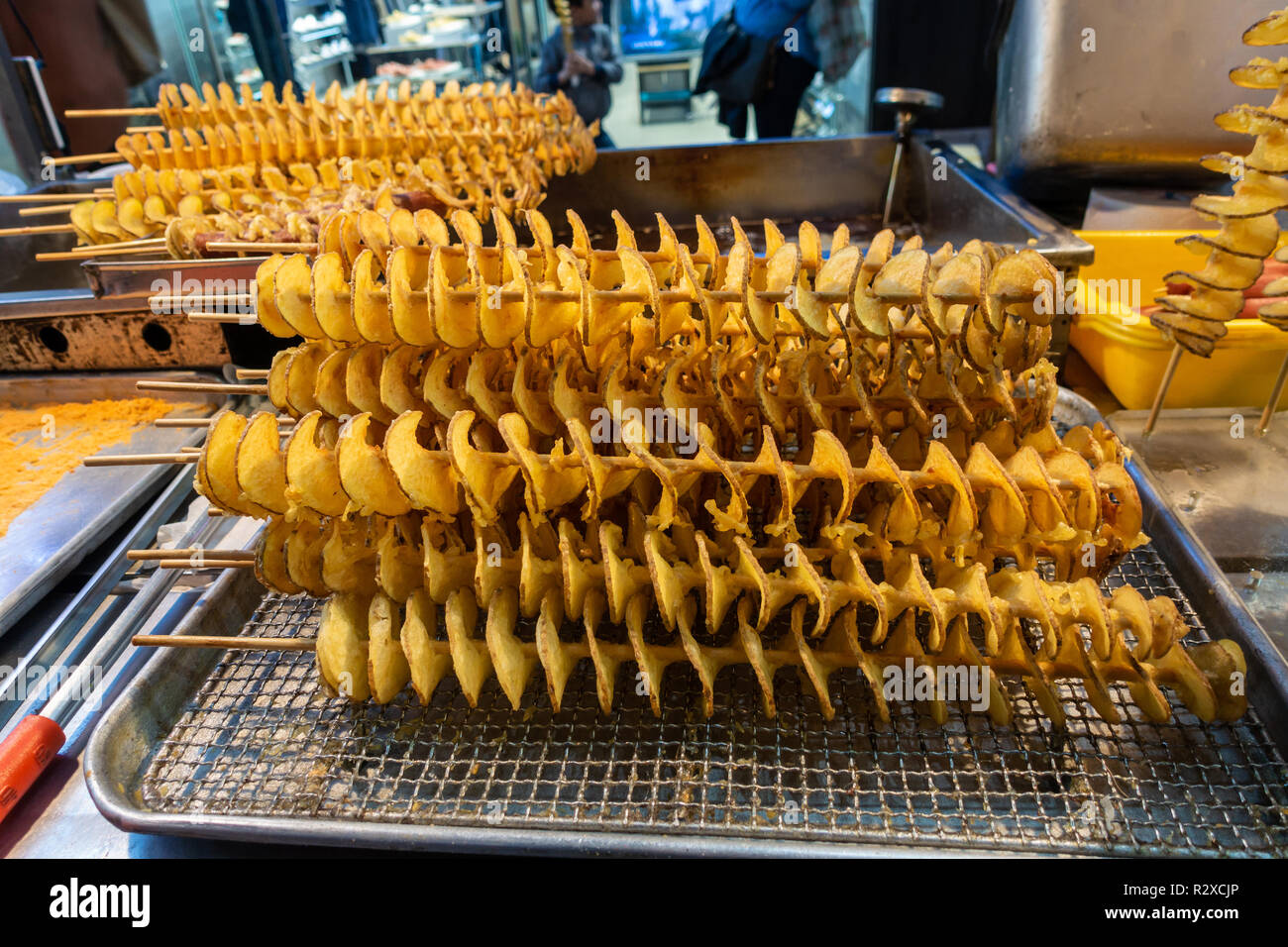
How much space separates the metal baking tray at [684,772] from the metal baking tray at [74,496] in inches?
26.1

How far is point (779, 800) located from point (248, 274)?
2.25 m

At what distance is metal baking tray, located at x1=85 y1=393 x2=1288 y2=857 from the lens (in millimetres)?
1276

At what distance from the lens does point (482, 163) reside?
3486 millimetres

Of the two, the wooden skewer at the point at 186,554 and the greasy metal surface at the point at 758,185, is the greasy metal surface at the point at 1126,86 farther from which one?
the wooden skewer at the point at 186,554

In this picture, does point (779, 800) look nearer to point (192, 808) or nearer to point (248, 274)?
point (192, 808)

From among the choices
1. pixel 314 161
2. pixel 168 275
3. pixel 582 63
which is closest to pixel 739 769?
pixel 168 275

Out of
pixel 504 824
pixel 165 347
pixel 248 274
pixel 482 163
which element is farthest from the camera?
pixel 482 163

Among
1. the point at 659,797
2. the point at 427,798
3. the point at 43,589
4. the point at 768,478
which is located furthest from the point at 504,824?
the point at 43,589

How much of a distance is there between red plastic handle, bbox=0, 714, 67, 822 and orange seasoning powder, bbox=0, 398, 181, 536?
1036 millimetres

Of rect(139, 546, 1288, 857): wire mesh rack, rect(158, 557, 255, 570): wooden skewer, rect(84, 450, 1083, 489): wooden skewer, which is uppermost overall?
rect(84, 450, 1083, 489): wooden skewer

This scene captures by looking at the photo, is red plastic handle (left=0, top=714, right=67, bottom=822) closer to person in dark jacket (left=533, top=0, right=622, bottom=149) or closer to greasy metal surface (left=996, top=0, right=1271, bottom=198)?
greasy metal surface (left=996, top=0, right=1271, bottom=198)

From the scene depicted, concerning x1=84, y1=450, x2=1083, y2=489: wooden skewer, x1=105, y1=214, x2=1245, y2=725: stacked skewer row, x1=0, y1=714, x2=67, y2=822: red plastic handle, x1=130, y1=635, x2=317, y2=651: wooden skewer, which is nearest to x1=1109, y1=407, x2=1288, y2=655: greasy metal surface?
x1=105, y1=214, x2=1245, y2=725: stacked skewer row

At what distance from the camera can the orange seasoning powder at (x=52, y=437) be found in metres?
2.43

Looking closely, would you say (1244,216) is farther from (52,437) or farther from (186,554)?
(52,437)
